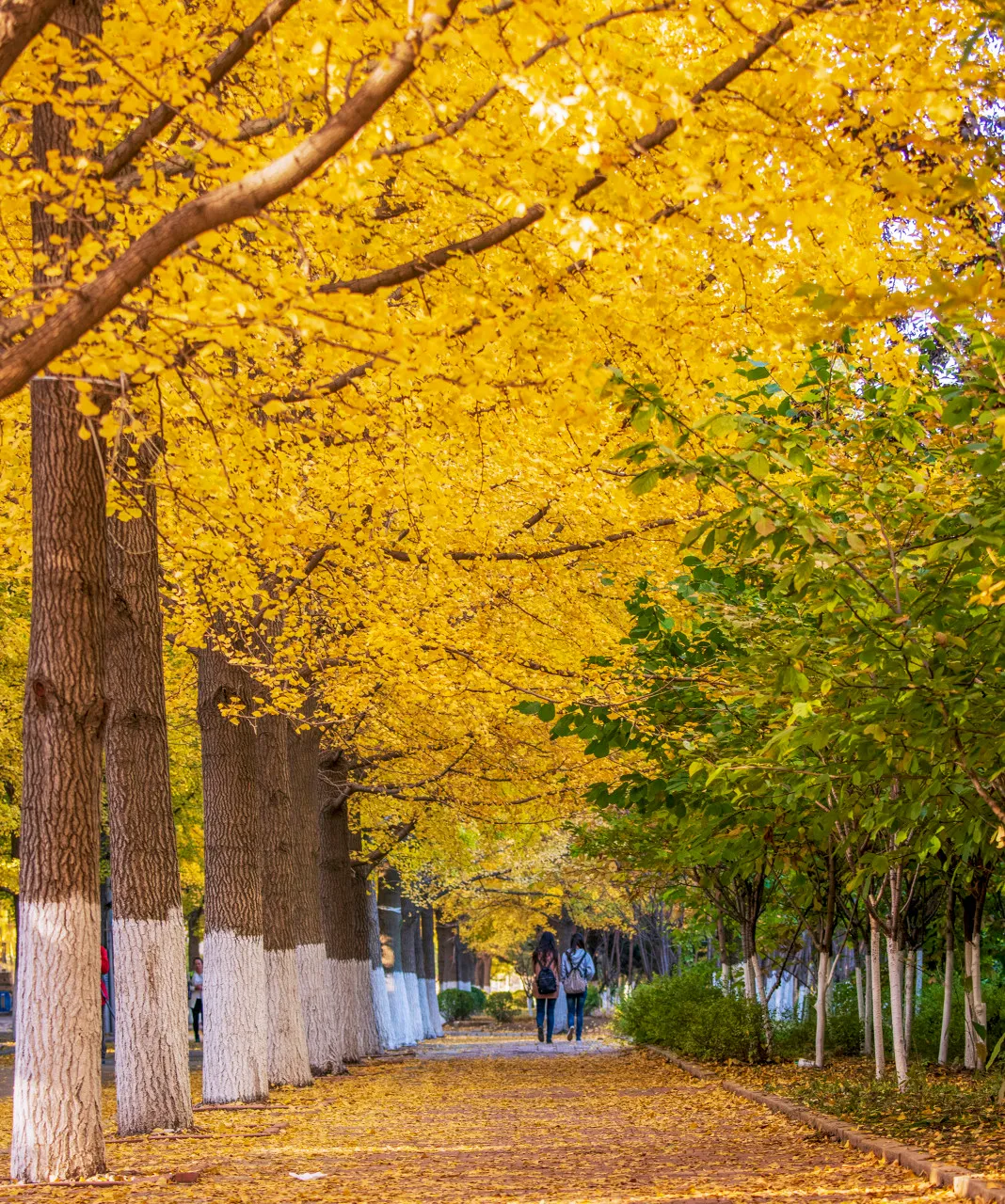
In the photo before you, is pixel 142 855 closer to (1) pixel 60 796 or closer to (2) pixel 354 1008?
(1) pixel 60 796

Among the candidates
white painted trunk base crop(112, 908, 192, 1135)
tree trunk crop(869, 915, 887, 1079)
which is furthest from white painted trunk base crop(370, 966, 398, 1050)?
white painted trunk base crop(112, 908, 192, 1135)

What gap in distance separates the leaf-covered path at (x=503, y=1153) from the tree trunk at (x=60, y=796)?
49 cm

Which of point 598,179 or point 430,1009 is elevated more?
point 598,179

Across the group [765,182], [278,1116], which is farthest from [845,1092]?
[765,182]

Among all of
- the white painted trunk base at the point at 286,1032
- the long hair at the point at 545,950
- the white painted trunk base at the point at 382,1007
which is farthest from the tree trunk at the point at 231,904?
the long hair at the point at 545,950

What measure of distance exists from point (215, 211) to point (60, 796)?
166 inches

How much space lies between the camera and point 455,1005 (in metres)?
49.6

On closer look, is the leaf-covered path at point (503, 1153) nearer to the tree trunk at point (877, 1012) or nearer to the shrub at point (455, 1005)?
the tree trunk at point (877, 1012)

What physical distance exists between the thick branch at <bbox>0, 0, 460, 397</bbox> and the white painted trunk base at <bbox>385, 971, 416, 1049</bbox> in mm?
24672

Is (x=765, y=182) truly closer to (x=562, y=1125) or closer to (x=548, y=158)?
(x=548, y=158)

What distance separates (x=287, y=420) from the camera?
904 centimetres

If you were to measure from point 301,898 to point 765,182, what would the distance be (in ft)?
40.2

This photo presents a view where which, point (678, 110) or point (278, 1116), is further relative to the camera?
point (278, 1116)

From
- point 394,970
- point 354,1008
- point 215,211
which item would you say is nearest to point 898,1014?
point 215,211
